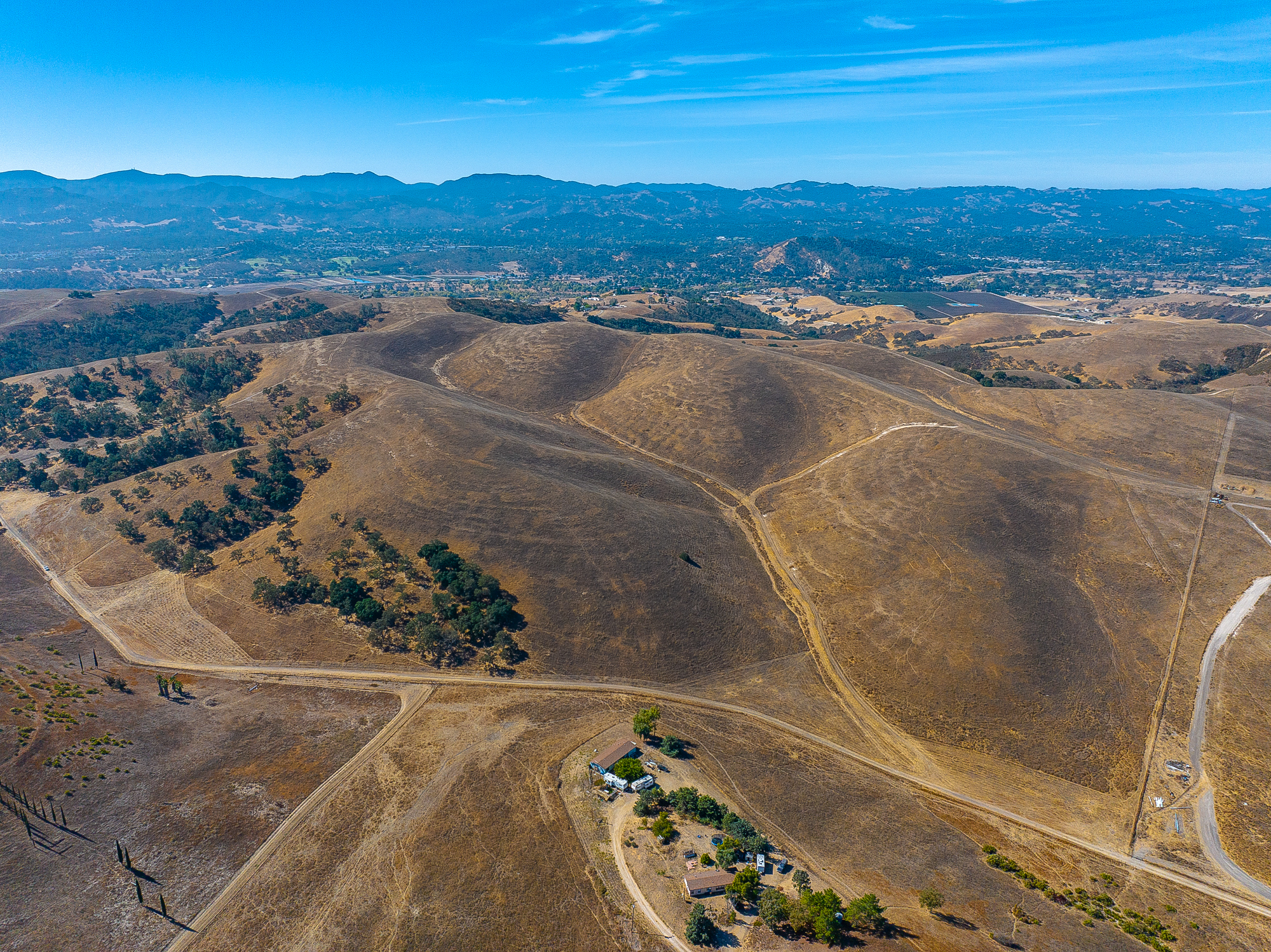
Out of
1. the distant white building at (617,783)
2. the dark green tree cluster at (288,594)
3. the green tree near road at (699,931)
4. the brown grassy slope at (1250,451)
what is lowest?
the distant white building at (617,783)

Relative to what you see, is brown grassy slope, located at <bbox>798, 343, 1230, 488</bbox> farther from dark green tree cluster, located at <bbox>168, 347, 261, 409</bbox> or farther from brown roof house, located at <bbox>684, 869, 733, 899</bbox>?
dark green tree cluster, located at <bbox>168, 347, 261, 409</bbox>

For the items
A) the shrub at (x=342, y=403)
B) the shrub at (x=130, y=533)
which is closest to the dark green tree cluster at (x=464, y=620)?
the shrub at (x=130, y=533)

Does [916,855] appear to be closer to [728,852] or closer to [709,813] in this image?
[728,852]

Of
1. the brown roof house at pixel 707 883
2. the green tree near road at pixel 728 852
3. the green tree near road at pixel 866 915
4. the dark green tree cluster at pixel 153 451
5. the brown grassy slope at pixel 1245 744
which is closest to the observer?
the green tree near road at pixel 866 915

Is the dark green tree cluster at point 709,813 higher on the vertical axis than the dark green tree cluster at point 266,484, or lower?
lower

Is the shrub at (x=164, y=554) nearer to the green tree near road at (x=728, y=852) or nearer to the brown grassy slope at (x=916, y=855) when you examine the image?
the brown grassy slope at (x=916, y=855)

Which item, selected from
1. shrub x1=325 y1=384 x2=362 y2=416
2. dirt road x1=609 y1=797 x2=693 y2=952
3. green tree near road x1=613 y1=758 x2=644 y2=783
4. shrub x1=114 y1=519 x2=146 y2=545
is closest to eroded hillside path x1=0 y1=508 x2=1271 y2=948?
green tree near road x1=613 y1=758 x2=644 y2=783

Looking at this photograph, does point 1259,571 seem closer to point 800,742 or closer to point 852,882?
point 800,742
